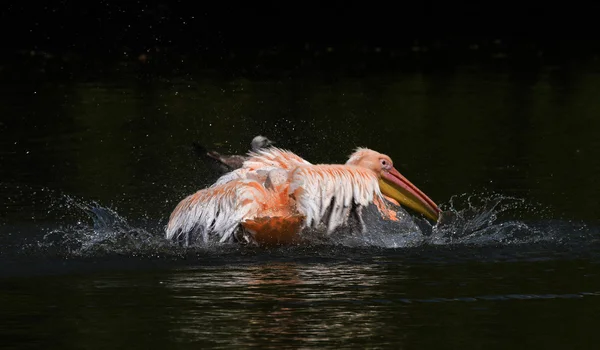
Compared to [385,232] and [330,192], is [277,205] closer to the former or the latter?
[330,192]

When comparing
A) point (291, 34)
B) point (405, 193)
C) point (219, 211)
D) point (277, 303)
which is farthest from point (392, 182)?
point (291, 34)

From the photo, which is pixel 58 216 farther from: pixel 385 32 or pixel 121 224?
pixel 385 32

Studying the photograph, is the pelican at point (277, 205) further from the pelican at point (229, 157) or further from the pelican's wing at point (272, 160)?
the pelican at point (229, 157)

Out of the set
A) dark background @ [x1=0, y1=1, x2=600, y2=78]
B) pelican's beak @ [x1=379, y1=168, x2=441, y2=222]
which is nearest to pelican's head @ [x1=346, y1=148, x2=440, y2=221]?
pelican's beak @ [x1=379, y1=168, x2=441, y2=222]

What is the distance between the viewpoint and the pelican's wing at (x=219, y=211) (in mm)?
7988

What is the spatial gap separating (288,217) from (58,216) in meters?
2.20

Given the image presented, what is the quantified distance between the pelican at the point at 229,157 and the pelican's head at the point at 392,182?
22.8 inches

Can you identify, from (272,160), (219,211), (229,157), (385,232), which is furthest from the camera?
(229,157)

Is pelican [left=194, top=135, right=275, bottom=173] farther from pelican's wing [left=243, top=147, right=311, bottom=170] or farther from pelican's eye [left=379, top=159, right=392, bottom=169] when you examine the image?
pelican's eye [left=379, top=159, right=392, bottom=169]

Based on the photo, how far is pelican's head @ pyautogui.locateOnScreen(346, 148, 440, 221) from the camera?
8.80 meters

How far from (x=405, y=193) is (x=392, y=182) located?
117mm

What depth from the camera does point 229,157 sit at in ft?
30.6

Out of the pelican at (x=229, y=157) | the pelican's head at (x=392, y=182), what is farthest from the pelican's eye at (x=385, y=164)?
the pelican at (x=229, y=157)

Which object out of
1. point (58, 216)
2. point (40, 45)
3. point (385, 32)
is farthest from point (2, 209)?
point (385, 32)
